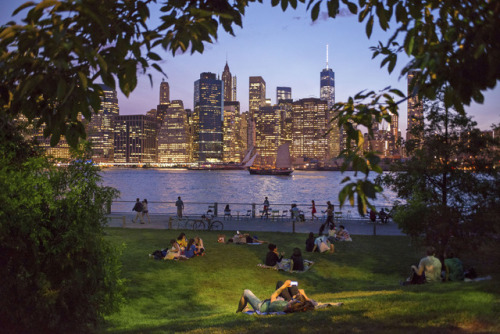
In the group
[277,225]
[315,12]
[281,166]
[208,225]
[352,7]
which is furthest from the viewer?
[281,166]

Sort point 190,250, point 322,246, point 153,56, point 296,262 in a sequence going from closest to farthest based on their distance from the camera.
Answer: point 153,56 < point 296,262 < point 190,250 < point 322,246

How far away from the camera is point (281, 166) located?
139 metres

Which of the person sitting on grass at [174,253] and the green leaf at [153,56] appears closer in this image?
the green leaf at [153,56]

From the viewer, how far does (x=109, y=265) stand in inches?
326

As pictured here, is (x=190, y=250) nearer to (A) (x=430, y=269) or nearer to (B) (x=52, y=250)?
(B) (x=52, y=250)

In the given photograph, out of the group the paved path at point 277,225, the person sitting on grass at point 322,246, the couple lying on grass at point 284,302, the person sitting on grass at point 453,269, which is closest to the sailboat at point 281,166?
the paved path at point 277,225

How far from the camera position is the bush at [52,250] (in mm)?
7168

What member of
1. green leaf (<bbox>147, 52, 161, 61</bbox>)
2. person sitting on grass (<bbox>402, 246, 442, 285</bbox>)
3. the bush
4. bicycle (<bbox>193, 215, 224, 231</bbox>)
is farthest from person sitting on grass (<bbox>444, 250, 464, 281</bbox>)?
bicycle (<bbox>193, 215, 224, 231</bbox>)

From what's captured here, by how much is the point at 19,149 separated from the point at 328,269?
10.1 meters

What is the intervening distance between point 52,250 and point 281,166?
132140mm

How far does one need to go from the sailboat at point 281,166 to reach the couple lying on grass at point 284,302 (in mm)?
127491

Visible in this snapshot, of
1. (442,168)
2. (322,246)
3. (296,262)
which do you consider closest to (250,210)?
(322,246)

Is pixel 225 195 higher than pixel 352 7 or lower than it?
lower

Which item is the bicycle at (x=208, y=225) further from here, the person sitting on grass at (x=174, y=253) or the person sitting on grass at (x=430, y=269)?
the person sitting on grass at (x=430, y=269)
